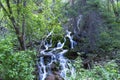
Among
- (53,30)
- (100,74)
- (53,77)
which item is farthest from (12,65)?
(53,30)

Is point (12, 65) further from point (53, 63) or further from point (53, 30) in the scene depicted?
point (53, 30)

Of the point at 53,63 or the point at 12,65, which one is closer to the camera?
the point at 12,65

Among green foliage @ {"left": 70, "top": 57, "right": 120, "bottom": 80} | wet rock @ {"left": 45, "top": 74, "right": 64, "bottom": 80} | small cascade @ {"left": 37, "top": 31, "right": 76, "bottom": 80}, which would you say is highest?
green foliage @ {"left": 70, "top": 57, "right": 120, "bottom": 80}

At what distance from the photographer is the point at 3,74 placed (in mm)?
6434

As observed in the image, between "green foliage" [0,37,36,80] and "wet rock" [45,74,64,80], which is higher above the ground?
Answer: "green foliage" [0,37,36,80]

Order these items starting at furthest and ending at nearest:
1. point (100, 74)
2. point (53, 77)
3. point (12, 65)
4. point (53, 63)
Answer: point (53, 63) → point (53, 77) → point (12, 65) → point (100, 74)

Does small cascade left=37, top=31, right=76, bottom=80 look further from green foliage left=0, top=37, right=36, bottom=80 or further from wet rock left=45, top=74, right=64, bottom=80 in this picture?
green foliage left=0, top=37, right=36, bottom=80

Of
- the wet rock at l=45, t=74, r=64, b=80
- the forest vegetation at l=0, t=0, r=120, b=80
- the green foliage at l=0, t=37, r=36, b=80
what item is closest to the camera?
the green foliage at l=0, t=37, r=36, b=80

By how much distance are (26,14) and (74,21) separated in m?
3.77

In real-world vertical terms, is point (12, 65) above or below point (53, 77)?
above

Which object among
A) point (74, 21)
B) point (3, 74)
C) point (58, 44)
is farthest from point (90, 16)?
point (3, 74)

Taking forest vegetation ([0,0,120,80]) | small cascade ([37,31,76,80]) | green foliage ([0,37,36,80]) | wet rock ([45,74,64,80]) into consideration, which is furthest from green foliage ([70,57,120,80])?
wet rock ([45,74,64,80])

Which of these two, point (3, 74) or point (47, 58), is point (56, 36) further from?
point (3, 74)

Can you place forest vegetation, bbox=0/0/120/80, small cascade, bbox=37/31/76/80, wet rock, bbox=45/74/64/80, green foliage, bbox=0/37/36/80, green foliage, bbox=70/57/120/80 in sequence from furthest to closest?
small cascade, bbox=37/31/76/80 → wet rock, bbox=45/74/64/80 → forest vegetation, bbox=0/0/120/80 → green foliage, bbox=0/37/36/80 → green foliage, bbox=70/57/120/80
